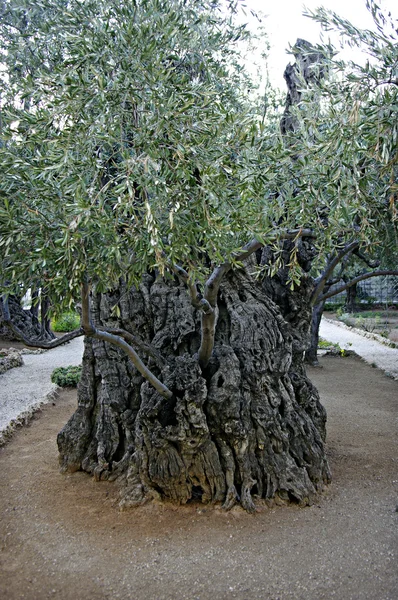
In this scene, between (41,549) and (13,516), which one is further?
(13,516)

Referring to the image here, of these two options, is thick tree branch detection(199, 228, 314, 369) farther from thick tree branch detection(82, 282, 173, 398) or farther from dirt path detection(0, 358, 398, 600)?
dirt path detection(0, 358, 398, 600)

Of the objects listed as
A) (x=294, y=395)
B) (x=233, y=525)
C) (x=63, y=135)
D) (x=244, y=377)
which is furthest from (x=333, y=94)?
(x=233, y=525)

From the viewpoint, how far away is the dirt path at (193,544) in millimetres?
4023

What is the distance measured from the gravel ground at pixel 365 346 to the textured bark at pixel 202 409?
7165 mm

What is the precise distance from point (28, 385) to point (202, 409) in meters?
7.37

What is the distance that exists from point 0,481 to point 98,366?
1.65 metres

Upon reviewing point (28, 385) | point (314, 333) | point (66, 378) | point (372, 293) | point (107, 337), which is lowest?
point (28, 385)

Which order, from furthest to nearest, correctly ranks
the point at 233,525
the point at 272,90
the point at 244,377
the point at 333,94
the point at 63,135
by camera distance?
the point at 272,90 < the point at 244,377 < the point at 233,525 < the point at 333,94 < the point at 63,135

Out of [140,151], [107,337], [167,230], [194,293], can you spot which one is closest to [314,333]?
[194,293]

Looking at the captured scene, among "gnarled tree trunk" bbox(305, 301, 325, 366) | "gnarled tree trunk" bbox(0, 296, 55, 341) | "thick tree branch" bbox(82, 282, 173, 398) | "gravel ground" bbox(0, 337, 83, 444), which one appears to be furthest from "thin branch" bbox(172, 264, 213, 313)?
"gnarled tree trunk" bbox(0, 296, 55, 341)

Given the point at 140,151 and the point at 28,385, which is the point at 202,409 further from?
the point at 28,385

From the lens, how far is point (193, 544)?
4.60 metres

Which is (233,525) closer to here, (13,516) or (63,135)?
(13,516)

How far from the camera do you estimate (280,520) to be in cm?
502
